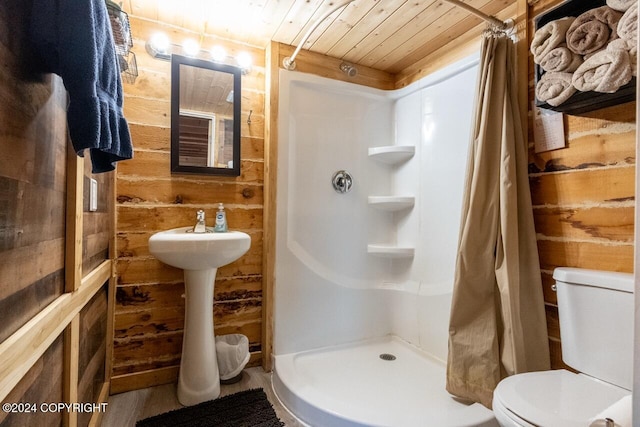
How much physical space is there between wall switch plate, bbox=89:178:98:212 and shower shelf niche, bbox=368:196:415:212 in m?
1.66

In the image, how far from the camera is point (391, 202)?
2312 millimetres

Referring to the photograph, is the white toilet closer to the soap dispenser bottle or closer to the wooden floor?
the wooden floor

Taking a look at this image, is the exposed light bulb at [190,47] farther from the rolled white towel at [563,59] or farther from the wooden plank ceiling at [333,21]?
the rolled white towel at [563,59]

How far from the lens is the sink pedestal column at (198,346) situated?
69.3 inches

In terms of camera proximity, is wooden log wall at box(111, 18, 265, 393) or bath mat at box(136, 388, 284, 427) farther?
wooden log wall at box(111, 18, 265, 393)

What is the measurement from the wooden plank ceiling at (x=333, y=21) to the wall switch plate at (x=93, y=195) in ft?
3.61

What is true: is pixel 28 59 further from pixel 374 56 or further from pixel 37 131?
pixel 374 56

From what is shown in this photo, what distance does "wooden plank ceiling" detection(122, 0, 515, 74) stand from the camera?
1760mm

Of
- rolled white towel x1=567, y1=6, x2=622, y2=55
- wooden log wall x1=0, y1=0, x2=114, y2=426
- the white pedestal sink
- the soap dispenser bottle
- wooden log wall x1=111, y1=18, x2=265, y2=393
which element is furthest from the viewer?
the soap dispenser bottle

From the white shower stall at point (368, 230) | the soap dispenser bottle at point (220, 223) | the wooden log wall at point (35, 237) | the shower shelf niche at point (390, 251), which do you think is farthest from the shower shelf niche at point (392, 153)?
the wooden log wall at point (35, 237)

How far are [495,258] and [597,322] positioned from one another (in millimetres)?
426

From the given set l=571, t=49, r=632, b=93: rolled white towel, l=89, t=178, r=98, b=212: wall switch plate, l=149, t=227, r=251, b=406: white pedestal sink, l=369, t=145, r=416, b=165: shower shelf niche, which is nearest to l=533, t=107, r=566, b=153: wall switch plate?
l=571, t=49, r=632, b=93: rolled white towel

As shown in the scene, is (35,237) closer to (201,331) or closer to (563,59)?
(201,331)

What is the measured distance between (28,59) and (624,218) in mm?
1942
